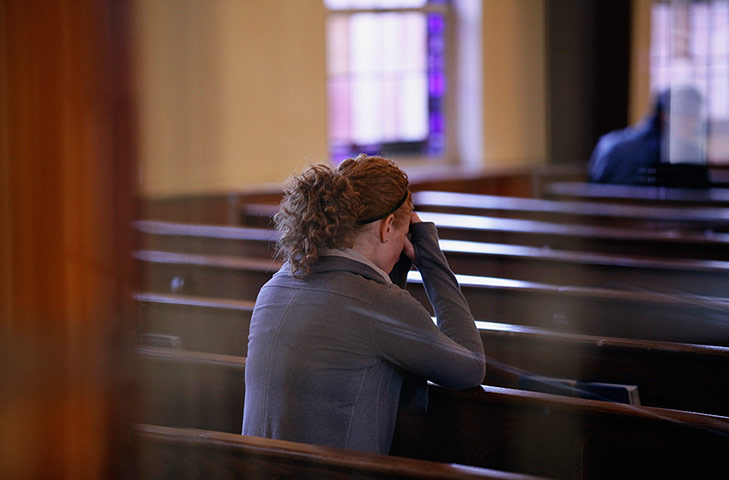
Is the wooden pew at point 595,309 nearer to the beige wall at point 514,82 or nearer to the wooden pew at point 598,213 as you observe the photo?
the wooden pew at point 598,213

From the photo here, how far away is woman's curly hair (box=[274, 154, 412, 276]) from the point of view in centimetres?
122

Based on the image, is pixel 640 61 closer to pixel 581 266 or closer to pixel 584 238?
pixel 584 238

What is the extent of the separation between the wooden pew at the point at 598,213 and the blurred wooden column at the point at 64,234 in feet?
10.6

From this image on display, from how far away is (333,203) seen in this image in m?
1.23

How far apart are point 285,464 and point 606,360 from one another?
0.89 m

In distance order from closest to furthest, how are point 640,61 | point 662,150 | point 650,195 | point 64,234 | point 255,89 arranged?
point 64,234
point 255,89
point 650,195
point 662,150
point 640,61

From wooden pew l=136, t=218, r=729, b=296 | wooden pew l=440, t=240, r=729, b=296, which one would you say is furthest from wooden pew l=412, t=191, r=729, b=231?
wooden pew l=440, t=240, r=729, b=296

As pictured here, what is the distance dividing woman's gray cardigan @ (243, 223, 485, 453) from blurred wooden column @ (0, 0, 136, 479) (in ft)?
2.27

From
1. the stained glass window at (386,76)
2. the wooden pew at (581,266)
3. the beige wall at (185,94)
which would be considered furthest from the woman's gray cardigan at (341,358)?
the stained glass window at (386,76)

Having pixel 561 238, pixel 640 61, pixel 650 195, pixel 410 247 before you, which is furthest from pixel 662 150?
pixel 410 247

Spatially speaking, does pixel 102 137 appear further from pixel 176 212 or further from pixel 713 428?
pixel 713 428

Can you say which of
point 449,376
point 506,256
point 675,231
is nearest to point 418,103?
point 675,231

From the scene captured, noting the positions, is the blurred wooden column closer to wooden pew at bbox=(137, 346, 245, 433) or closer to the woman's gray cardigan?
wooden pew at bbox=(137, 346, 245, 433)

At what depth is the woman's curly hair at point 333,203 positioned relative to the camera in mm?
1221
